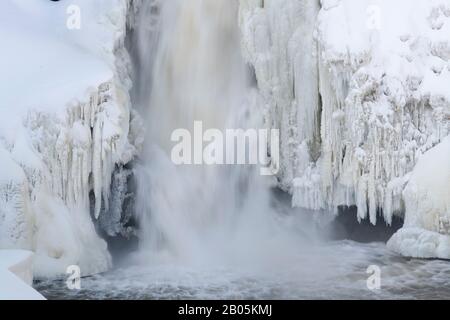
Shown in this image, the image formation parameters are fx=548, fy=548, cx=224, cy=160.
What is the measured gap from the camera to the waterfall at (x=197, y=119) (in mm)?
12078

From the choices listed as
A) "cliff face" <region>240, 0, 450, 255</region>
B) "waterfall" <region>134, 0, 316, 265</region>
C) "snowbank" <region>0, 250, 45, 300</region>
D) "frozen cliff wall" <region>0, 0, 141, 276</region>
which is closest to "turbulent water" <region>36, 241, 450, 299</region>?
"frozen cliff wall" <region>0, 0, 141, 276</region>

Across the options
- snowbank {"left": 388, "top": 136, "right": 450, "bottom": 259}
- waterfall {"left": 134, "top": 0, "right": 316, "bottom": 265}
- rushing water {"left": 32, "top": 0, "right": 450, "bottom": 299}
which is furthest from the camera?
waterfall {"left": 134, "top": 0, "right": 316, "bottom": 265}

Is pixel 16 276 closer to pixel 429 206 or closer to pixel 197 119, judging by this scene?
pixel 429 206

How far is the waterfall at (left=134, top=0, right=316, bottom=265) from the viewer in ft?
39.6

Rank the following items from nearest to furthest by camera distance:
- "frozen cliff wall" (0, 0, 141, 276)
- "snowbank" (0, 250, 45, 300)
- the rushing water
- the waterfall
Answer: "snowbank" (0, 250, 45, 300), the rushing water, "frozen cliff wall" (0, 0, 141, 276), the waterfall

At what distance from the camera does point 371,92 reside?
35.2 ft

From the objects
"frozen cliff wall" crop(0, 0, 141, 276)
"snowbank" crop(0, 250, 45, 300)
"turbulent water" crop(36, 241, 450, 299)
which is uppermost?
"frozen cliff wall" crop(0, 0, 141, 276)

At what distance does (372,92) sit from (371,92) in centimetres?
2

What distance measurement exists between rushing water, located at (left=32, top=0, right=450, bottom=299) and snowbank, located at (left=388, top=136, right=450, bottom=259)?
31 cm

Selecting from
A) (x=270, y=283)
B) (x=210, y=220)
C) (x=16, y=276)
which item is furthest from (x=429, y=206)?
(x=16, y=276)

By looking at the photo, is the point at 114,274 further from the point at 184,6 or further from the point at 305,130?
the point at 184,6

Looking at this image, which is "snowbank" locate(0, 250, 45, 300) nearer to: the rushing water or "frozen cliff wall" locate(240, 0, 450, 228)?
the rushing water

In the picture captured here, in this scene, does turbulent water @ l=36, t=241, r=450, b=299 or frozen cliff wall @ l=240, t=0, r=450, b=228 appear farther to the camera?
frozen cliff wall @ l=240, t=0, r=450, b=228
